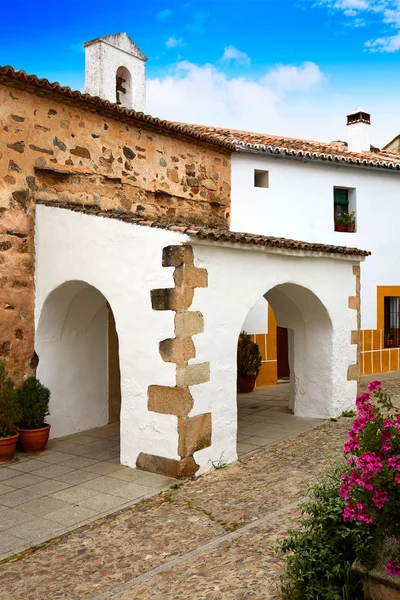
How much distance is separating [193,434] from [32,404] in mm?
2066

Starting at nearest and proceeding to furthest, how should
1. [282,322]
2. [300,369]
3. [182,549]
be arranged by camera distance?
[182,549]
[300,369]
[282,322]

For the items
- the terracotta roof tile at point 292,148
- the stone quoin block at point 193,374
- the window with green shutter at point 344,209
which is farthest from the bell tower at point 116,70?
the stone quoin block at point 193,374

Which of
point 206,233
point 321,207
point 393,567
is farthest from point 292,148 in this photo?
point 393,567

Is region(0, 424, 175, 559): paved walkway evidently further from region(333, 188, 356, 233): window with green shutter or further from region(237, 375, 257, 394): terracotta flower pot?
region(333, 188, 356, 233): window with green shutter

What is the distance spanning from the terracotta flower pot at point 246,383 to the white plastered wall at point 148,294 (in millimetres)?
3879

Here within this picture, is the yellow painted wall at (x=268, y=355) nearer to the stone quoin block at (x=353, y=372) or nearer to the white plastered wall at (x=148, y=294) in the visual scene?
the stone quoin block at (x=353, y=372)

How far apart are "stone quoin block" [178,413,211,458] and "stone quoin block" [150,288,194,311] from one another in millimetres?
1140

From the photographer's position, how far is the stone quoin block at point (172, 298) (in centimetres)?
592

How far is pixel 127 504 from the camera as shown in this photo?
5.34 metres

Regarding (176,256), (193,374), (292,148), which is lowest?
(193,374)

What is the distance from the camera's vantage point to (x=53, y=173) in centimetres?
754

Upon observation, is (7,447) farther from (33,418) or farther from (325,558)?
(325,558)

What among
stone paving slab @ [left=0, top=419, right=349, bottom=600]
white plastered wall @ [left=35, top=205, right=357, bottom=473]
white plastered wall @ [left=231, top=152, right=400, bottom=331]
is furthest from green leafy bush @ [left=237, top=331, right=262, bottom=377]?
stone paving slab @ [left=0, top=419, right=349, bottom=600]

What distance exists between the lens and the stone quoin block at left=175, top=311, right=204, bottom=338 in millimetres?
5930
